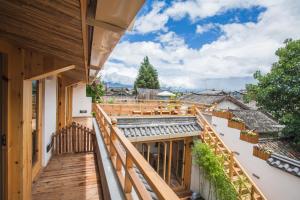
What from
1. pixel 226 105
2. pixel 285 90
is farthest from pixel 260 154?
pixel 226 105

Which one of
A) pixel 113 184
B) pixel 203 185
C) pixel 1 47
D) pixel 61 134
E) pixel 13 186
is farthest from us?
pixel 203 185

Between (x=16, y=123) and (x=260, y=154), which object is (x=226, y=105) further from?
(x=16, y=123)

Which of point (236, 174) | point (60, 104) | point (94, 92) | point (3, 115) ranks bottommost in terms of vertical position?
point (236, 174)

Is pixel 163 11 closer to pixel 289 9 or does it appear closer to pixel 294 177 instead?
pixel 289 9

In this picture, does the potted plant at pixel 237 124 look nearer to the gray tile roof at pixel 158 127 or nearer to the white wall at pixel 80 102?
the gray tile roof at pixel 158 127

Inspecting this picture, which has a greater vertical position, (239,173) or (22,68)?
(22,68)

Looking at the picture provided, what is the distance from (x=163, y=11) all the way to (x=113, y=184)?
15.6m

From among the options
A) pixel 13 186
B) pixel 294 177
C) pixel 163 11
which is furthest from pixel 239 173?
pixel 163 11

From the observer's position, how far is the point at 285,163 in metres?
5.04

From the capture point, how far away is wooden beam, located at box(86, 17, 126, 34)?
3.51ft

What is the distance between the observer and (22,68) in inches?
68.7

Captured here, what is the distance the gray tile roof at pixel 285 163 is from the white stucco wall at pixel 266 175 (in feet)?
0.40

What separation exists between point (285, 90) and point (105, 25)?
30.2 ft

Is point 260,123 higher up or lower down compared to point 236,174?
higher up
